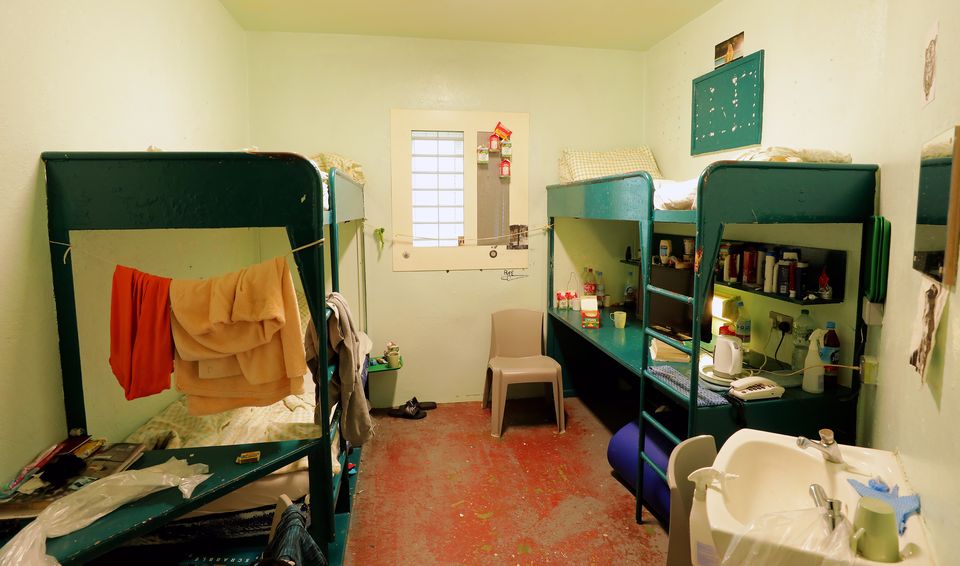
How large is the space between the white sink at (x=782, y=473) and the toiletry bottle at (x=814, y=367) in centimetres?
72

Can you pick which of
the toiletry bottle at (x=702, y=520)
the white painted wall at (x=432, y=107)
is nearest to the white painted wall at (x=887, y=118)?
the toiletry bottle at (x=702, y=520)

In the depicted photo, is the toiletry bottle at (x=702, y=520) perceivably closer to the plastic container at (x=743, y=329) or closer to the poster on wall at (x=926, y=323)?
the poster on wall at (x=926, y=323)

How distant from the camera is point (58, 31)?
5.51 ft

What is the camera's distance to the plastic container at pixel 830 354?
2.25 metres

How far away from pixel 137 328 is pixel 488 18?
112 inches

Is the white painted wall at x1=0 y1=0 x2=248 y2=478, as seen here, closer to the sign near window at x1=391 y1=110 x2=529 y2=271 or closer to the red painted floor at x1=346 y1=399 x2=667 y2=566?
the red painted floor at x1=346 y1=399 x2=667 y2=566

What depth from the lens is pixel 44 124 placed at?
5.33ft

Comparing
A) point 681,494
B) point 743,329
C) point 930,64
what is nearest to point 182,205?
point 681,494

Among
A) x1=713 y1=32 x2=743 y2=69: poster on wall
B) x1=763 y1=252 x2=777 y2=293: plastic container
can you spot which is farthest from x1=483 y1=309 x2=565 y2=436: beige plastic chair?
x1=713 y1=32 x2=743 y2=69: poster on wall

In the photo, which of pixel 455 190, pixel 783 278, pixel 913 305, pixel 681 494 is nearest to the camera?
pixel 913 305

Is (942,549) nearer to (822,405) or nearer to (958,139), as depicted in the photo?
(958,139)

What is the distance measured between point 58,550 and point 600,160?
11.8 feet

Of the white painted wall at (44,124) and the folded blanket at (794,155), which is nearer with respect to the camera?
the white painted wall at (44,124)

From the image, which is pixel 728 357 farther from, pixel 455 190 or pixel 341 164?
pixel 341 164
